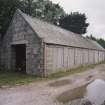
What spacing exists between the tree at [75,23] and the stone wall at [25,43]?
32059 mm

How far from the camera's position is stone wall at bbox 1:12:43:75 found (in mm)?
15136

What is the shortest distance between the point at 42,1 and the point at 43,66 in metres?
26.0

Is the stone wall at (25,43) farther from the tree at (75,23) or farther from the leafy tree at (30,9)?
the tree at (75,23)

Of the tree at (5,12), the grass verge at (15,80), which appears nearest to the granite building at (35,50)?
the grass verge at (15,80)

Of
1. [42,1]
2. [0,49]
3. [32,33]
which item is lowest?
[0,49]

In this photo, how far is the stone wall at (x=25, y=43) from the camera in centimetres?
1514

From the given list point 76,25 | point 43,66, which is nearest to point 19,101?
point 43,66

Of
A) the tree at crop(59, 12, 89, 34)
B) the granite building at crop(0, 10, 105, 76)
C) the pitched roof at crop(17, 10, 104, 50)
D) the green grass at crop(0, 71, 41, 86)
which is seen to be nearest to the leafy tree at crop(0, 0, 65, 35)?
the tree at crop(59, 12, 89, 34)

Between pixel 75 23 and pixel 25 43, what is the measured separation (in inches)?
1411

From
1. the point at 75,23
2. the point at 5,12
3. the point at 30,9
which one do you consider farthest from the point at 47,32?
the point at 75,23

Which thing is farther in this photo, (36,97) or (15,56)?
(15,56)

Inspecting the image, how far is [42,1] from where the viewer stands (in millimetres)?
37312

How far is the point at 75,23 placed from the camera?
5019 centimetres

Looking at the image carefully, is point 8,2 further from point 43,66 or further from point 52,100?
point 52,100
